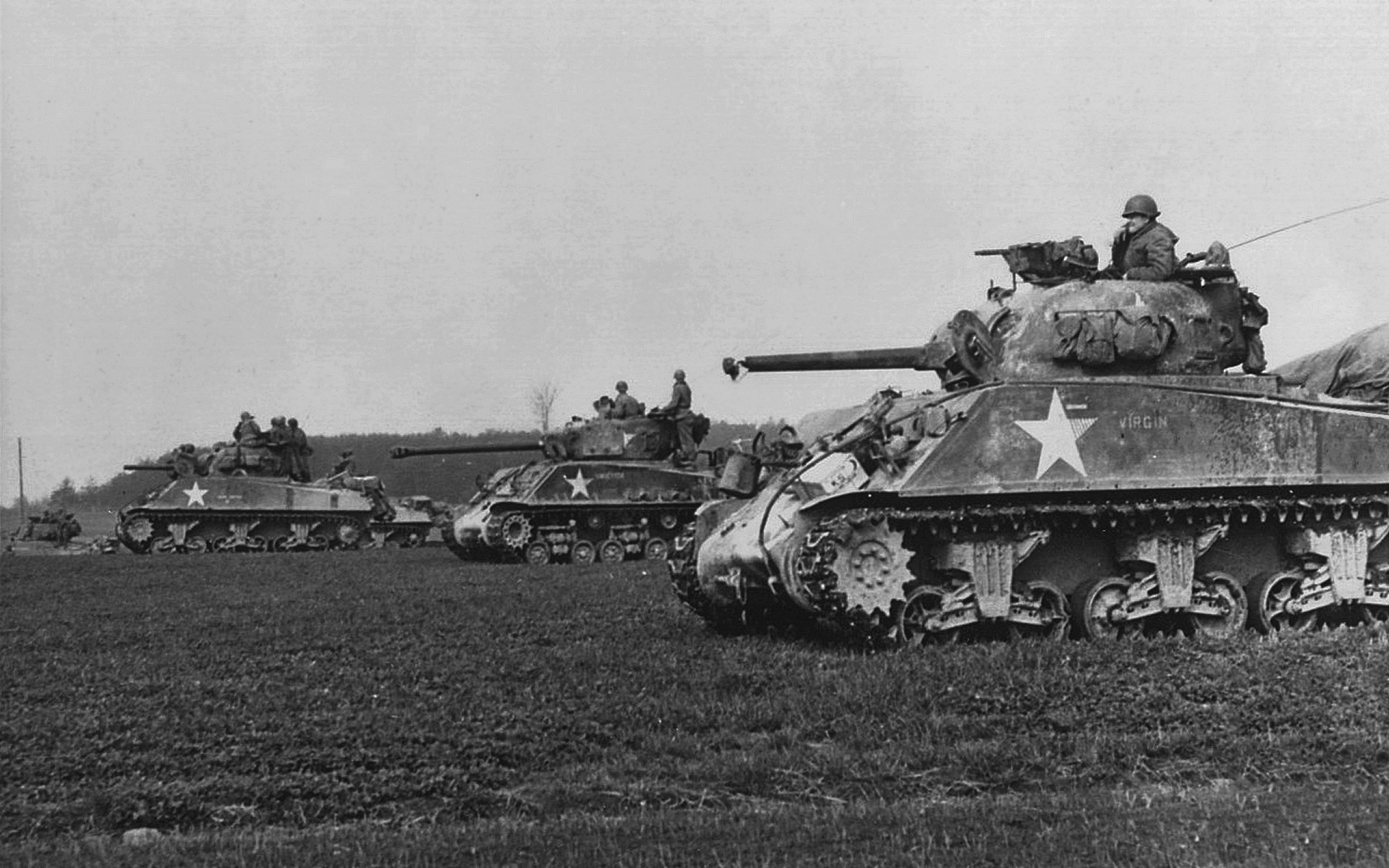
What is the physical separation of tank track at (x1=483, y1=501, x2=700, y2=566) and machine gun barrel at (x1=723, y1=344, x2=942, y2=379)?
45.8ft

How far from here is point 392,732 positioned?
8516 millimetres

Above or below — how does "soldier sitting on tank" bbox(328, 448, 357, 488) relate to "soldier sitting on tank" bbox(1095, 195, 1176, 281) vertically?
below

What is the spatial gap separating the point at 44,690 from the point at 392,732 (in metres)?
3.78

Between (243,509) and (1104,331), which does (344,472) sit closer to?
(243,509)

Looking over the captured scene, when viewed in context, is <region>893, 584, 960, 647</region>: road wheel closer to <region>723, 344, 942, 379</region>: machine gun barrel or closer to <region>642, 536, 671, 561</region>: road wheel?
<region>723, 344, 942, 379</region>: machine gun barrel

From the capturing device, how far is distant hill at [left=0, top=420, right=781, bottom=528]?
66.6 m

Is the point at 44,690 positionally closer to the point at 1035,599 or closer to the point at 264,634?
the point at 264,634

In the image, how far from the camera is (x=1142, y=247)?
13703 millimetres

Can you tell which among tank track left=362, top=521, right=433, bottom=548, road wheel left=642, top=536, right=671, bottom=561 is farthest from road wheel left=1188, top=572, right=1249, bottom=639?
tank track left=362, top=521, right=433, bottom=548

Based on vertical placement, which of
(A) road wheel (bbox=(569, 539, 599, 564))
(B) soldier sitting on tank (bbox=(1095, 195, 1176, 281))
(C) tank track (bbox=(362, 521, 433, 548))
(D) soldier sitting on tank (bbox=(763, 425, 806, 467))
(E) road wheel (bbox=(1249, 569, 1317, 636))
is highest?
(B) soldier sitting on tank (bbox=(1095, 195, 1176, 281))

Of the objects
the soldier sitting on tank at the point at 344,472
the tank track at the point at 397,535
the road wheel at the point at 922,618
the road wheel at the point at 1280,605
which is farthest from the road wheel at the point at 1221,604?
the tank track at the point at 397,535

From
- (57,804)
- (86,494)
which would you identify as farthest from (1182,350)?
(86,494)

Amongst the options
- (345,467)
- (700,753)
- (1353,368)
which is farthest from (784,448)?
(345,467)

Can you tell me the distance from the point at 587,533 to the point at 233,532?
38.7ft
